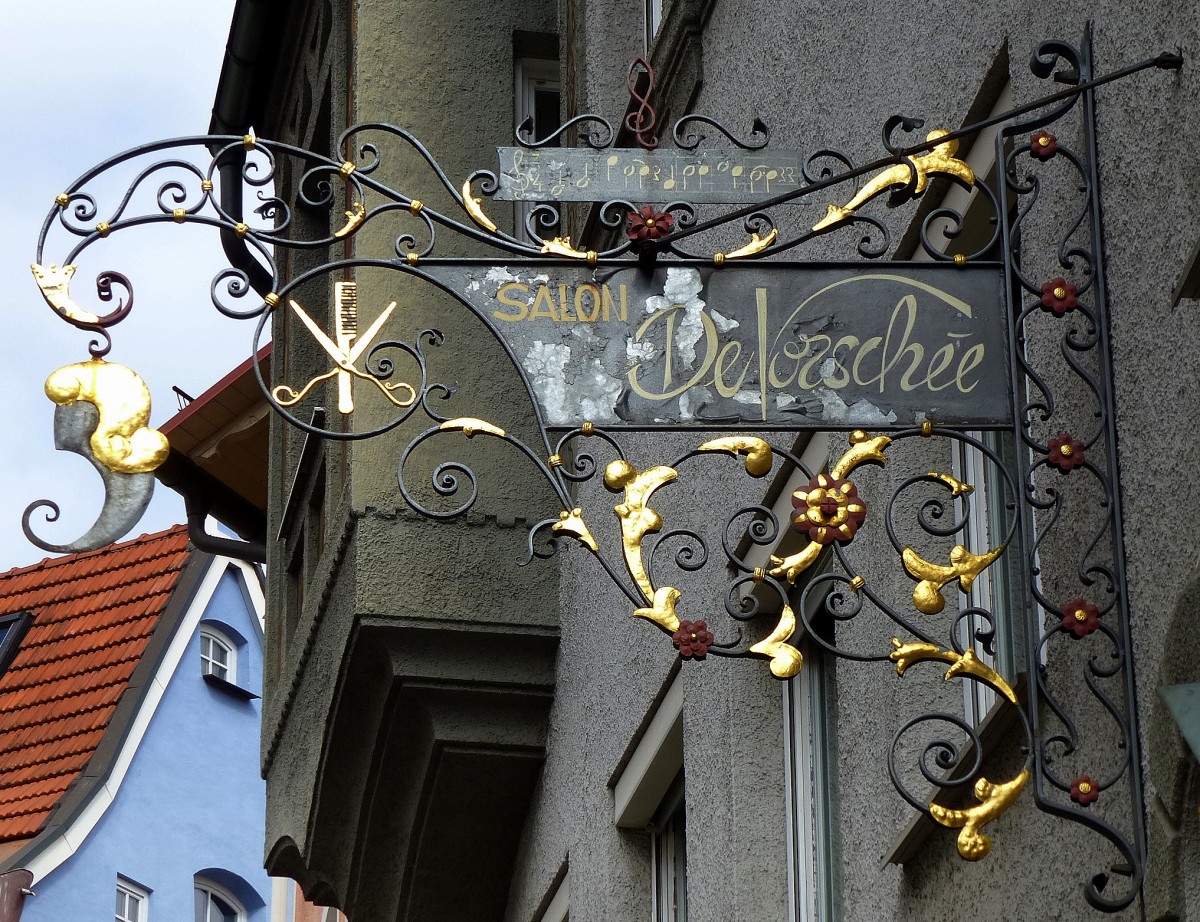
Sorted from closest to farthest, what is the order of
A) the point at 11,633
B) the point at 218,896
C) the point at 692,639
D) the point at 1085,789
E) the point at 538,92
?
the point at 1085,789, the point at 692,639, the point at 538,92, the point at 218,896, the point at 11,633

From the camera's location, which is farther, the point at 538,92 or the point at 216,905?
the point at 216,905

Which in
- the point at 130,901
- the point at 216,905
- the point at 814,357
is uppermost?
the point at 814,357

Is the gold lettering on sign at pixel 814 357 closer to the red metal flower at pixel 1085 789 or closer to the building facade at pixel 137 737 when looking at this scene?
the red metal flower at pixel 1085 789

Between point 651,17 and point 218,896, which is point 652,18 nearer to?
point 651,17

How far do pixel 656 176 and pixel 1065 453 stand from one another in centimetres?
105

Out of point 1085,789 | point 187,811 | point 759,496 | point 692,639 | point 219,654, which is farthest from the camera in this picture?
point 219,654

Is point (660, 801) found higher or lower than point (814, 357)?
lower

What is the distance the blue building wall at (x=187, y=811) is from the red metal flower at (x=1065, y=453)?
63.6 ft

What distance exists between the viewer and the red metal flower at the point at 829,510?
Result: 437cm

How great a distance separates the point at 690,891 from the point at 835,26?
2.62 meters

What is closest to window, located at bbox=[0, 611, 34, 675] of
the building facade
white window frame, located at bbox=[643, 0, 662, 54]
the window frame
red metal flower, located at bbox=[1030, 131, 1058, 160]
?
the building facade

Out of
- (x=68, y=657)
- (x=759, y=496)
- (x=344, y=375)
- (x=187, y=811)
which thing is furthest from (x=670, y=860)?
(x=68, y=657)

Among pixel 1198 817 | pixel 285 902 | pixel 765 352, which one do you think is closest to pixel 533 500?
pixel 765 352

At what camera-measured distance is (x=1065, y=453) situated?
426 centimetres
